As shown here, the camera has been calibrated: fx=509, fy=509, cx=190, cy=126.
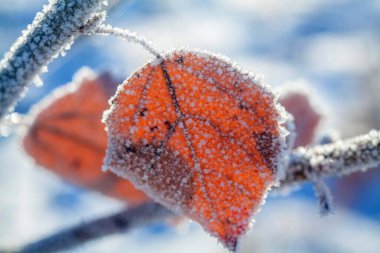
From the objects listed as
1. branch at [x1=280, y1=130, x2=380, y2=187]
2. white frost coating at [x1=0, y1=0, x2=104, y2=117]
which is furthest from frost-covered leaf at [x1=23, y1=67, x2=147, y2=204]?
white frost coating at [x1=0, y1=0, x2=104, y2=117]

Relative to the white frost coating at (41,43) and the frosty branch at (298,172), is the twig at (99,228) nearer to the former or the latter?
the frosty branch at (298,172)

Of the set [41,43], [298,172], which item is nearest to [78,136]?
[298,172]

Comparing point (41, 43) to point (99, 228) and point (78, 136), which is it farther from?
point (78, 136)

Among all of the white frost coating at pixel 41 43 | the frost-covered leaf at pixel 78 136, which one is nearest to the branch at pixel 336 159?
the white frost coating at pixel 41 43

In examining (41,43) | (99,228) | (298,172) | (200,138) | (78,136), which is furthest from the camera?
(78,136)

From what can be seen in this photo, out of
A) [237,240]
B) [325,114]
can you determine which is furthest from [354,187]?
[237,240]

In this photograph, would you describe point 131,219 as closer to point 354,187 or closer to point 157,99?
point 157,99

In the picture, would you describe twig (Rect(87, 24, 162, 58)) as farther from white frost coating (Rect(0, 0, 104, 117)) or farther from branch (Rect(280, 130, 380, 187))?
branch (Rect(280, 130, 380, 187))
